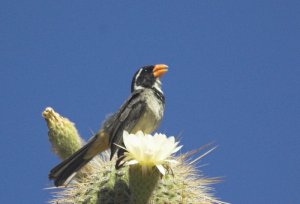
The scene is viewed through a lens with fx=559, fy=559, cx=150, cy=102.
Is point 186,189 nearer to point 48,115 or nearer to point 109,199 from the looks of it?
point 109,199

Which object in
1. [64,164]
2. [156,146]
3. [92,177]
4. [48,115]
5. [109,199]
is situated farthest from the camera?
[48,115]

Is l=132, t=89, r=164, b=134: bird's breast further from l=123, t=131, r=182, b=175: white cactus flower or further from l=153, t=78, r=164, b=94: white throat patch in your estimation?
l=123, t=131, r=182, b=175: white cactus flower

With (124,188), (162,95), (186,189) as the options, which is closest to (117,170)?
(124,188)

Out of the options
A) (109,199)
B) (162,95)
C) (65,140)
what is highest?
(162,95)

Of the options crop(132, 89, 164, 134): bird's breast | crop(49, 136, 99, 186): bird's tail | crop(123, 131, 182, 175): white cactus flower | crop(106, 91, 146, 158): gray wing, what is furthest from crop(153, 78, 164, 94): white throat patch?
crop(123, 131, 182, 175): white cactus flower

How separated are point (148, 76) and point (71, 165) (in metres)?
1.94

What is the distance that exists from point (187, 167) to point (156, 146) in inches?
39.5

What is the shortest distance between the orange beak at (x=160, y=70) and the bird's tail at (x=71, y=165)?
5.27 feet

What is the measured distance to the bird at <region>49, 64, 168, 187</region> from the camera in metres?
5.09

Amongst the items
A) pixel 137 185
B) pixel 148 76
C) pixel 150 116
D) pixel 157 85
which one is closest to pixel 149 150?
pixel 137 185

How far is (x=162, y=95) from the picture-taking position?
20.7 ft

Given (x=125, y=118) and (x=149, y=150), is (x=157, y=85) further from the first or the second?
(x=149, y=150)

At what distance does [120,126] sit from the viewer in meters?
5.52

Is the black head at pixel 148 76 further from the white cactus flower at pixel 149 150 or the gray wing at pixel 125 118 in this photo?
the white cactus flower at pixel 149 150
